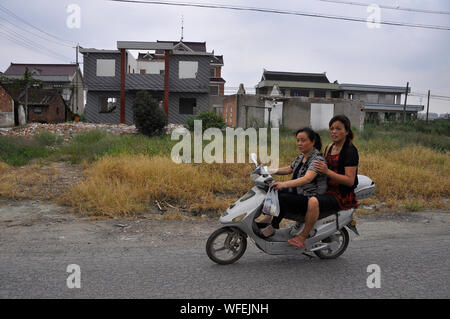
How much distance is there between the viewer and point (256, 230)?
12.5ft

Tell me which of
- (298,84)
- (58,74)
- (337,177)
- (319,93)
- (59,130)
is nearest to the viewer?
(337,177)

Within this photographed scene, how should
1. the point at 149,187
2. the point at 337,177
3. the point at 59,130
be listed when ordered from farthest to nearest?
1. the point at 59,130
2. the point at 149,187
3. the point at 337,177

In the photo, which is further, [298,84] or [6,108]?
[298,84]

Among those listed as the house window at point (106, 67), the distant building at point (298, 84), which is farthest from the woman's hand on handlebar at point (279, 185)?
the distant building at point (298, 84)

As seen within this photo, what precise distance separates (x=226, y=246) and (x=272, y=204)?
0.68m

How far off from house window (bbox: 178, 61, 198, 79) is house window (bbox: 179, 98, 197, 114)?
1.95 m

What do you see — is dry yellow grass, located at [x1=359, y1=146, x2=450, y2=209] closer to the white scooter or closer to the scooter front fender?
the white scooter

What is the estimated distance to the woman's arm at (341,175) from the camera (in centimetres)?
367

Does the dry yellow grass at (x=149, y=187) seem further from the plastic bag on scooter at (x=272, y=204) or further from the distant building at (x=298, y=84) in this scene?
the distant building at (x=298, y=84)

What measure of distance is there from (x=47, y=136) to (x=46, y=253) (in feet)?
30.0

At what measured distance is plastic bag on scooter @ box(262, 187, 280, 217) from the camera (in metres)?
3.63

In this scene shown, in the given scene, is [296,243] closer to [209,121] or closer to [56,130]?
[209,121]

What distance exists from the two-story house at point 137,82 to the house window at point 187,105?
32cm

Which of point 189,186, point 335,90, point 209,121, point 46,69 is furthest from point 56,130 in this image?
point 335,90
